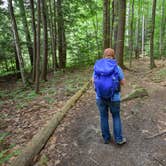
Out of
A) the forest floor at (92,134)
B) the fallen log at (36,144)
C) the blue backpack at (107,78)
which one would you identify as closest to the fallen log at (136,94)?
the forest floor at (92,134)

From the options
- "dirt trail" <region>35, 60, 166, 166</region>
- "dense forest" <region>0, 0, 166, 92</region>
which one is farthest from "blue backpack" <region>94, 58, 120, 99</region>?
"dense forest" <region>0, 0, 166, 92</region>

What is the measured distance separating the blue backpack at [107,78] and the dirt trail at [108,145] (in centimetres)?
116

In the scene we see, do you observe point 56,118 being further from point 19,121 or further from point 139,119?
point 139,119

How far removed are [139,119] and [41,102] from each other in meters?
3.85

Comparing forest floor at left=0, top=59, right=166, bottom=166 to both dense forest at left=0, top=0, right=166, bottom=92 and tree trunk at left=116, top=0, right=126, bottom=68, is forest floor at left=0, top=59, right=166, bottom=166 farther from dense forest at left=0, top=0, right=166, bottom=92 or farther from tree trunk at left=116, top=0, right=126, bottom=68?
tree trunk at left=116, top=0, right=126, bottom=68

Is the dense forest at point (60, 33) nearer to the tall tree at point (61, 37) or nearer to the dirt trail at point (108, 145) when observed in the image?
the tall tree at point (61, 37)

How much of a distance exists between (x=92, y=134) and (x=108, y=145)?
0.61 metres

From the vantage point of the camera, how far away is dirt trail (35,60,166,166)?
11.6 ft

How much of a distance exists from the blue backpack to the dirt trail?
116 centimetres

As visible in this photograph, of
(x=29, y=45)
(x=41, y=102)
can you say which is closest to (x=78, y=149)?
(x=41, y=102)

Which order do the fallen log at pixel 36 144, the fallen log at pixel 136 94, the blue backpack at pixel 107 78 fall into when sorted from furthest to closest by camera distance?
the fallen log at pixel 136 94 → the blue backpack at pixel 107 78 → the fallen log at pixel 36 144

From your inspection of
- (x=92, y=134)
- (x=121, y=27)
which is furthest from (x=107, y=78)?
(x=121, y=27)

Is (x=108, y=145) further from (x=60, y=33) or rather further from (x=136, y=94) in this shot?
(x=60, y=33)

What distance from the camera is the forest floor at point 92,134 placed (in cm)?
356
